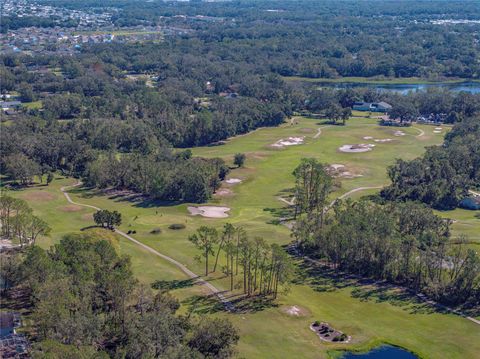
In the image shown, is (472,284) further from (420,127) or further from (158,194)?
(420,127)

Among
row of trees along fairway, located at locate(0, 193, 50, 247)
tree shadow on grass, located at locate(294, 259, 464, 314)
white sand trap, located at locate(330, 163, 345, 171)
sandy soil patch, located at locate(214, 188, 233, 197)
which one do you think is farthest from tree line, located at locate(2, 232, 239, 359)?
white sand trap, located at locate(330, 163, 345, 171)

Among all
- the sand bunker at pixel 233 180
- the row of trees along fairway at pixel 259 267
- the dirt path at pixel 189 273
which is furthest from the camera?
the sand bunker at pixel 233 180

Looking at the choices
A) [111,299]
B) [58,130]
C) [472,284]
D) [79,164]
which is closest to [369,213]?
[472,284]

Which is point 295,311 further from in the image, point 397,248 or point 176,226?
point 176,226

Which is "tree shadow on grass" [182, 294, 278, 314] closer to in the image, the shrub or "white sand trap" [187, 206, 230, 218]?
the shrub

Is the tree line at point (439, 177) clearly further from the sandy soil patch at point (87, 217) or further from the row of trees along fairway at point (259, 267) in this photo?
the sandy soil patch at point (87, 217)

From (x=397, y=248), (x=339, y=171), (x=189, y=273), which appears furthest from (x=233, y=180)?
(x=397, y=248)

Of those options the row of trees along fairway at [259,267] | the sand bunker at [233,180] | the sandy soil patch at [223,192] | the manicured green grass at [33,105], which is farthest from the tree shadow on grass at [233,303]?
the manicured green grass at [33,105]
